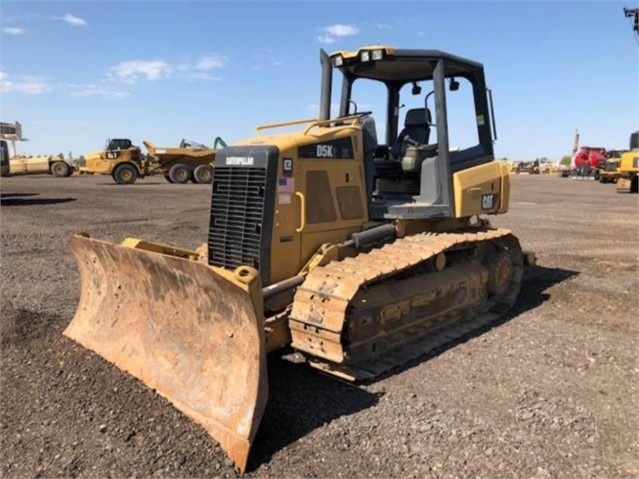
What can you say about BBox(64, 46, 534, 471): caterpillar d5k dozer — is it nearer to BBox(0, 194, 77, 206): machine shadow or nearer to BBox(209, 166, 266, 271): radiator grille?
BBox(209, 166, 266, 271): radiator grille

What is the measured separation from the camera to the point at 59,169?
38531mm

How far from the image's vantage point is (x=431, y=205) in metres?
6.43

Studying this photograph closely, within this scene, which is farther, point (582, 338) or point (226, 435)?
point (582, 338)

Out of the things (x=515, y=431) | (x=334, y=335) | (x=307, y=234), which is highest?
(x=307, y=234)

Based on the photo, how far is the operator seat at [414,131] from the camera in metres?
6.79

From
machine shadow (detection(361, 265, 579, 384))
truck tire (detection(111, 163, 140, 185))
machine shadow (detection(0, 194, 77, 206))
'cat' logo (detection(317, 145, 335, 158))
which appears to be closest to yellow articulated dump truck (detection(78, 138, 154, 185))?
truck tire (detection(111, 163, 140, 185))

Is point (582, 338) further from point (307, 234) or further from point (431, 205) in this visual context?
point (307, 234)

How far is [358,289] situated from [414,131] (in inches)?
111

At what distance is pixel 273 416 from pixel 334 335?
75 cm

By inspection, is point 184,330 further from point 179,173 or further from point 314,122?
point 179,173

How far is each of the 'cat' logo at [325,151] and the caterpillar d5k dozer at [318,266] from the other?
0.8 inches

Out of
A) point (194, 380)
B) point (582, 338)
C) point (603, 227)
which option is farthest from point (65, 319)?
point (603, 227)

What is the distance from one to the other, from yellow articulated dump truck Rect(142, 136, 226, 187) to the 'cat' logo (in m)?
25.1

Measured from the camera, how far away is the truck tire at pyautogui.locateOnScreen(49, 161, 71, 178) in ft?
126
